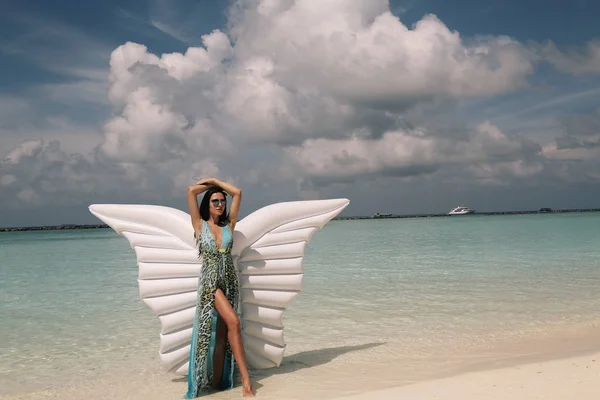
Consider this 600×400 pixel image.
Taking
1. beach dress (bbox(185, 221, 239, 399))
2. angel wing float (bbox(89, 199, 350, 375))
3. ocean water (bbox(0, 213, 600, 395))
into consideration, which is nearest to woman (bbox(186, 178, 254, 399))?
beach dress (bbox(185, 221, 239, 399))

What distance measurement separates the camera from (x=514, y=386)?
4.01 metres

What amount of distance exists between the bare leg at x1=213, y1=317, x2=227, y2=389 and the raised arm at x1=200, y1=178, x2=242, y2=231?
85 cm

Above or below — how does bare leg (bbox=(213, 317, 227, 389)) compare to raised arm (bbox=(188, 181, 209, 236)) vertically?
below

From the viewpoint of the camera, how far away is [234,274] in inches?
170

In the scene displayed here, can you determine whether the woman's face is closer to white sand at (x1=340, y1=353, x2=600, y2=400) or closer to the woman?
the woman

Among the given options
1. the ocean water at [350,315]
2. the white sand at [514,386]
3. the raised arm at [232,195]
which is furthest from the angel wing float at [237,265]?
the ocean water at [350,315]

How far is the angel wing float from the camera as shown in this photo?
14.4 ft

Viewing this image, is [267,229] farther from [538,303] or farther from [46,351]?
[538,303]

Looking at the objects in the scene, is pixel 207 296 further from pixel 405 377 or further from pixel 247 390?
pixel 405 377

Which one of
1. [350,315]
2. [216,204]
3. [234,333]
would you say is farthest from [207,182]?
[350,315]

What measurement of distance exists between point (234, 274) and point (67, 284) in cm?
1031

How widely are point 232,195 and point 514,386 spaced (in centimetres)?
267

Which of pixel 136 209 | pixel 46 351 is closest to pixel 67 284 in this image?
pixel 46 351

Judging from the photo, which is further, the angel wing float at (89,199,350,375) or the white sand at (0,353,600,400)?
the angel wing float at (89,199,350,375)
